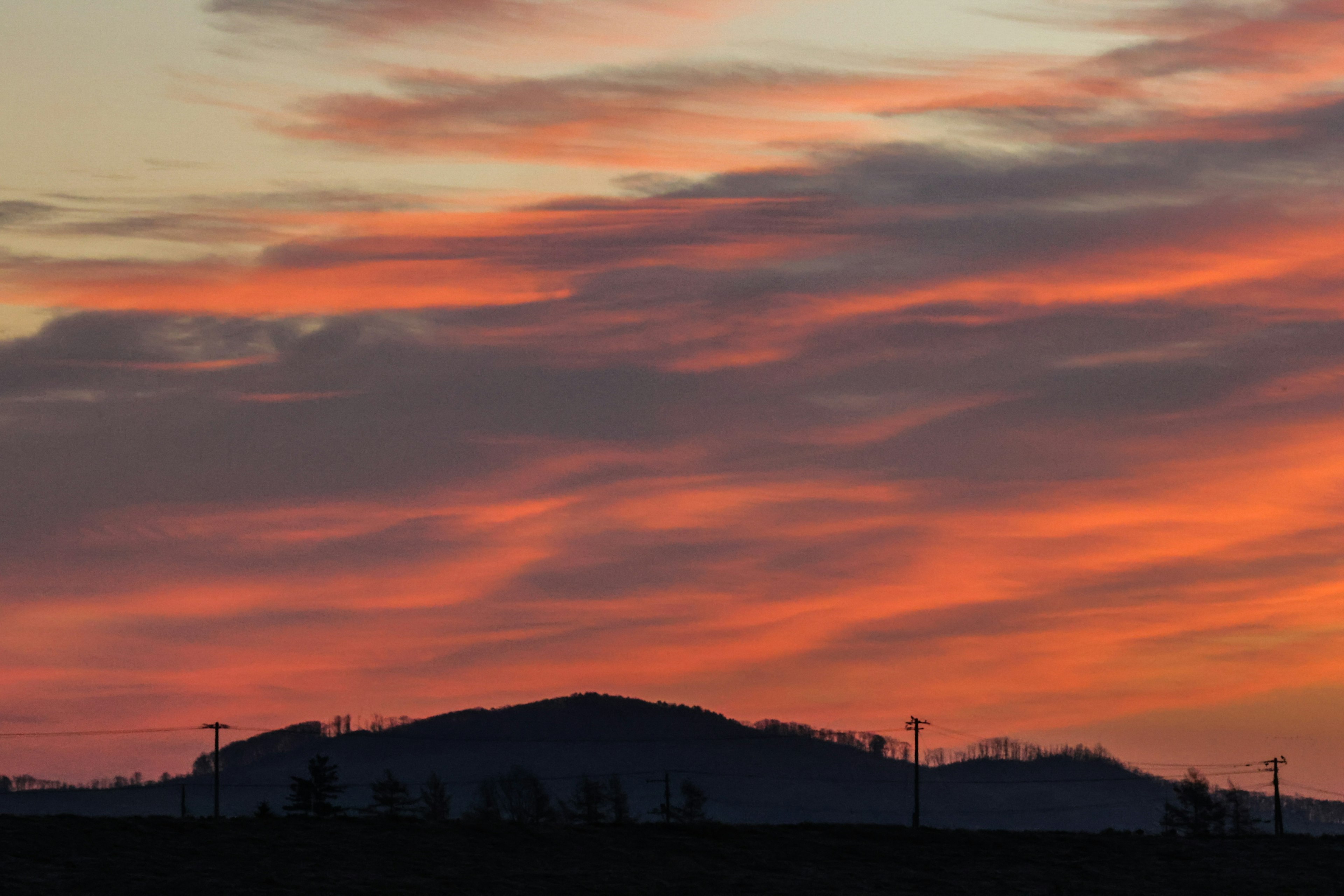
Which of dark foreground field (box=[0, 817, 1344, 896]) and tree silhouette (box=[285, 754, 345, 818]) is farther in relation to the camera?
tree silhouette (box=[285, 754, 345, 818])

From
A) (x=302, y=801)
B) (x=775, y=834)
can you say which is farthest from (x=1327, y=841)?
(x=302, y=801)

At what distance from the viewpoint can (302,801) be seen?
600ft

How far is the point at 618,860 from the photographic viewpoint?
87.6 m

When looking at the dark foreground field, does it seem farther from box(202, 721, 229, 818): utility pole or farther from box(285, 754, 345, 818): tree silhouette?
box(285, 754, 345, 818): tree silhouette

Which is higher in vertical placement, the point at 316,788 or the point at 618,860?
the point at 316,788

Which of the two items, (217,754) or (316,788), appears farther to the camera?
(316,788)

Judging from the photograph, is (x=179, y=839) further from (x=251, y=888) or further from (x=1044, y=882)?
(x=1044, y=882)

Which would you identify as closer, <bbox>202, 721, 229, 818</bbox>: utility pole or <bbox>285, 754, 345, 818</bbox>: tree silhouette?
<bbox>202, 721, 229, 818</bbox>: utility pole

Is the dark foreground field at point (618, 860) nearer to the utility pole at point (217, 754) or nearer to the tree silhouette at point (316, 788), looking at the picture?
the utility pole at point (217, 754)

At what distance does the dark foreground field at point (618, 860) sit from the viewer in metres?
76.1

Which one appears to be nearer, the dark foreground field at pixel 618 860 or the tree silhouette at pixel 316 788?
the dark foreground field at pixel 618 860

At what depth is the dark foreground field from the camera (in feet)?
250

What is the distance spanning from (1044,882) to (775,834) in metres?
14.7

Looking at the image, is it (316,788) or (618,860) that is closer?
(618,860)
